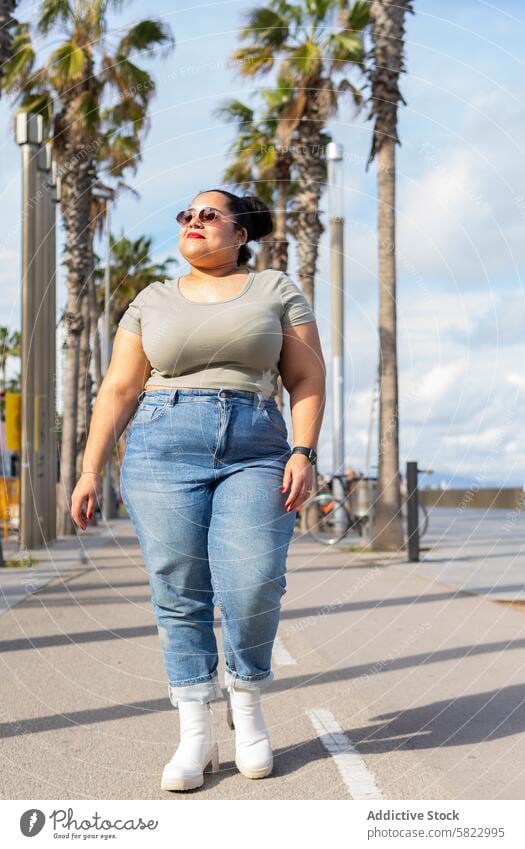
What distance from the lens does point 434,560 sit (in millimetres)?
14977

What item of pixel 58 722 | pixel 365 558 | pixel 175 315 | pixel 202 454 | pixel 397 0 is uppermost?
pixel 397 0

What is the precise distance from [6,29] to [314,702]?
32.1 ft

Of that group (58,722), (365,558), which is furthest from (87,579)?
(58,722)

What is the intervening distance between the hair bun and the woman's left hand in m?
0.84

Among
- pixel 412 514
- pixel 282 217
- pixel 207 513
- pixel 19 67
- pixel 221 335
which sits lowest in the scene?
pixel 412 514

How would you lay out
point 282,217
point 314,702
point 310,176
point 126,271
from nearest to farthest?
point 314,702, point 310,176, point 282,217, point 126,271

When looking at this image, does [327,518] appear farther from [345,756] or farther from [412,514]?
[345,756]

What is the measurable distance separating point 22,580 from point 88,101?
13210 mm

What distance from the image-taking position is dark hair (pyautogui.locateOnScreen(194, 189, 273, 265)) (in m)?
4.21

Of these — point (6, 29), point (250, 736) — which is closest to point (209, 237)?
point (250, 736)

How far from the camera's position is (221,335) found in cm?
399

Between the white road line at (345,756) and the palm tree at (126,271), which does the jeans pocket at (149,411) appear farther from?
the palm tree at (126,271)

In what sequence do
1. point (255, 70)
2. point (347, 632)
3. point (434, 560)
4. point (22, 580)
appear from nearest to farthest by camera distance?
point (347, 632), point (22, 580), point (434, 560), point (255, 70)

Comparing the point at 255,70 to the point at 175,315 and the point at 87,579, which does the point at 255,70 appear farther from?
the point at 175,315
